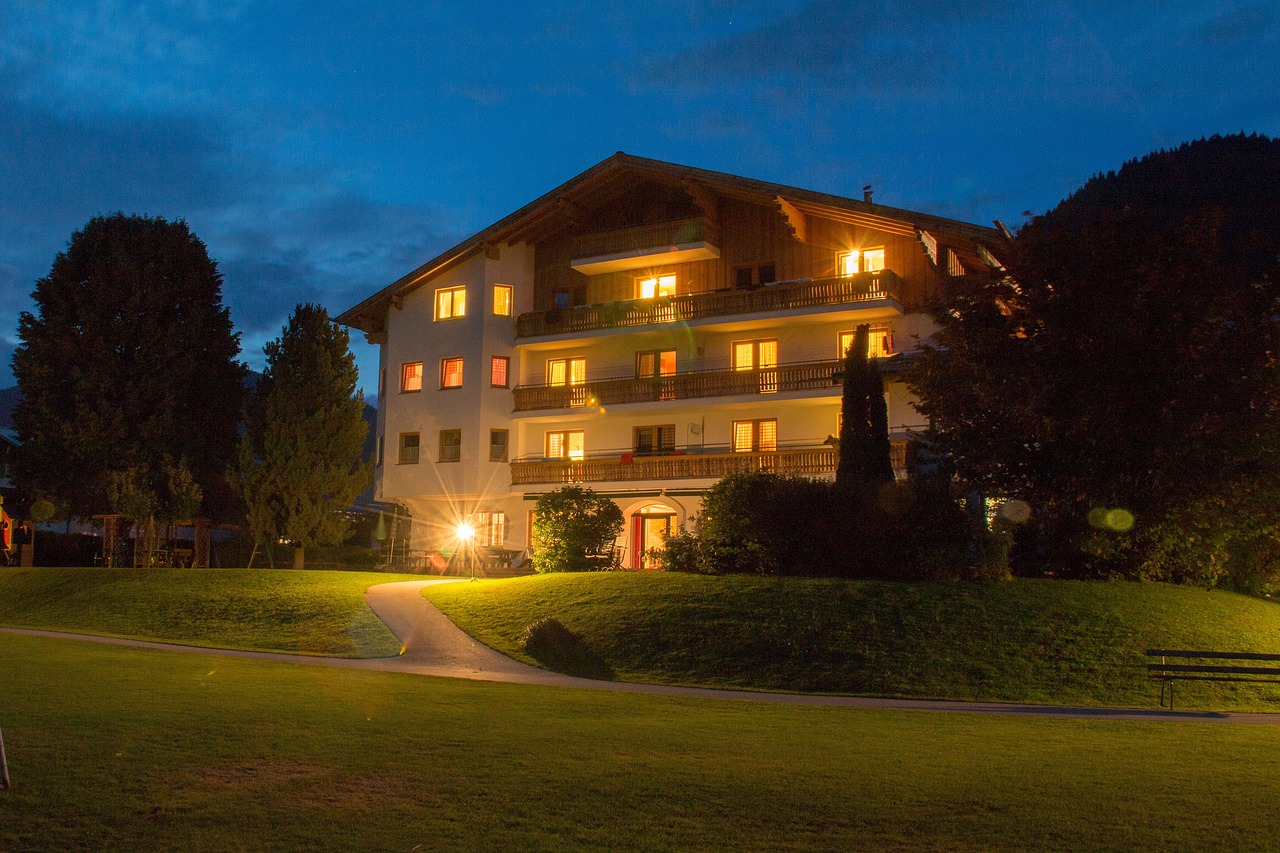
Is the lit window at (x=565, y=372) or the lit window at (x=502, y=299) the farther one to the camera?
the lit window at (x=502, y=299)

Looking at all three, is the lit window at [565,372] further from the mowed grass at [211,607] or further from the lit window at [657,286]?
the mowed grass at [211,607]

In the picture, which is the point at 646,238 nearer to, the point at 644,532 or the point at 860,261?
the point at 860,261

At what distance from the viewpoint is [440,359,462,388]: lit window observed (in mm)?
43906

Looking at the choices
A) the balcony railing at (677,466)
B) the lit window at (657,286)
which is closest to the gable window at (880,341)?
the balcony railing at (677,466)

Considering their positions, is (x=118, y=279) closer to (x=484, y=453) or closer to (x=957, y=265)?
(x=484, y=453)

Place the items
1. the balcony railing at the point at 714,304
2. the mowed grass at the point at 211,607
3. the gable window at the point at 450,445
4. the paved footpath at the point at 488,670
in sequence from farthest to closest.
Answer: the gable window at the point at 450,445 < the balcony railing at the point at 714,304 < the mowed grass at the point at 211,607 < the paved footpath at the point at 488,670

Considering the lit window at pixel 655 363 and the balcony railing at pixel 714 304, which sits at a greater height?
the balcony railing at pixel 714 304

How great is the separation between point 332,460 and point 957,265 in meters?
22.9

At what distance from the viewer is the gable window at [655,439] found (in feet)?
137

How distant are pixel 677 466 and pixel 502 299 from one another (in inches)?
417

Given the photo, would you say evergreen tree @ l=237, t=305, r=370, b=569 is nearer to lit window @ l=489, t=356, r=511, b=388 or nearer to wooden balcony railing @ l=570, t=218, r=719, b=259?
lit window @ l=489, t=356, r=511, b=388

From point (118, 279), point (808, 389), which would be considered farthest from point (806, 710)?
point (118, 279)

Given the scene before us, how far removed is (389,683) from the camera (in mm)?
16656

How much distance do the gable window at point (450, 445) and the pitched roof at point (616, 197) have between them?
644 centimetres
